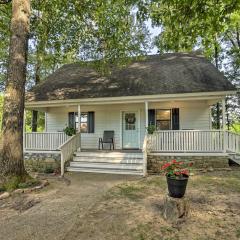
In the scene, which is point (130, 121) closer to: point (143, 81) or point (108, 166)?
point (143, 81)

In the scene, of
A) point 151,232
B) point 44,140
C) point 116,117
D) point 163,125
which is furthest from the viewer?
point 116,117

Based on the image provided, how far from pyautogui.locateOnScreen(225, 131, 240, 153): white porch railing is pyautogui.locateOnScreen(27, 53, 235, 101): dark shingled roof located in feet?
5.96

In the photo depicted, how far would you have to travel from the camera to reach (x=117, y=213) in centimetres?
475

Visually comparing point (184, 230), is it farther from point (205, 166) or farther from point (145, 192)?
point (205, 166)

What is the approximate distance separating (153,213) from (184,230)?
0.85m

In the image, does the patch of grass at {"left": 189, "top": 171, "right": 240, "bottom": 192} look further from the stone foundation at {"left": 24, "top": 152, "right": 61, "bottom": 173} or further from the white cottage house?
the stone foundation at {"left": 24, "top": 152, "right": 61, "bottom": 173}

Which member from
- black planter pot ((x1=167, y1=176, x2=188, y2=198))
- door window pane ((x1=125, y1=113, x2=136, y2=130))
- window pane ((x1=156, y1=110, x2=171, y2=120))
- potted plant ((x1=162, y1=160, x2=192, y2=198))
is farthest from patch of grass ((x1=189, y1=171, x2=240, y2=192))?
door window pane ((x1=125, y1=113, x2=136, y2=130))

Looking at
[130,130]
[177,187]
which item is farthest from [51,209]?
[130,130]

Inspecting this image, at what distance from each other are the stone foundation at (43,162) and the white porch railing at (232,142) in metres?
7.04

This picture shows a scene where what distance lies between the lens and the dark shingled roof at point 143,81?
32.4 feet

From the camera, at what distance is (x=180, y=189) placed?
14.6 ft

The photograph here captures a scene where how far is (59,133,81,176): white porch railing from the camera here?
9.41 metres

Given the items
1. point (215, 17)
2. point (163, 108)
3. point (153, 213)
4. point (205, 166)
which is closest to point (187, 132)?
point (205, 166)

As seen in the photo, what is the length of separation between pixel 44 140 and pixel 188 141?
6.34 m
